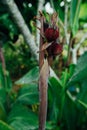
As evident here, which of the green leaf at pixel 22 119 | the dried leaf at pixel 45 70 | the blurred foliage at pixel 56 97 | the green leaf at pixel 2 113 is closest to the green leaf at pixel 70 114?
the blurred foliage at pixel 56 97

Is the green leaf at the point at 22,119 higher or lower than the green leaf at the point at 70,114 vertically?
higher

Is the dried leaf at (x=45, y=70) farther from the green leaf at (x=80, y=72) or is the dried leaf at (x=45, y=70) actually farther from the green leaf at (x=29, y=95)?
the green leaf at (x=29, y=95)

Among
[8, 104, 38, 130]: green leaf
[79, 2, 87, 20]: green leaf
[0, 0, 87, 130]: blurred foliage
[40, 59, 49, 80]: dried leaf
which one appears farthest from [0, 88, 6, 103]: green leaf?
[40, 59, 49, 80]: dried leaf

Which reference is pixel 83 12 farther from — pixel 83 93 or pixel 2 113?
pixel 2 113

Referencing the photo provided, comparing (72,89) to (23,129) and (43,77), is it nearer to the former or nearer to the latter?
(23,129)

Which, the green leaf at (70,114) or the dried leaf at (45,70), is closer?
the dried leaf at (45,70)
